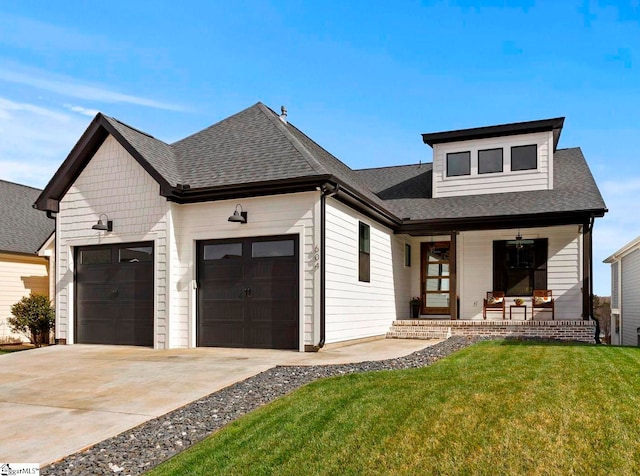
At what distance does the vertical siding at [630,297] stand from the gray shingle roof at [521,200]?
385 centimetres

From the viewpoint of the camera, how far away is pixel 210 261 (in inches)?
492

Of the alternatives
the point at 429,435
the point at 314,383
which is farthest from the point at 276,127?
the point at 429,435

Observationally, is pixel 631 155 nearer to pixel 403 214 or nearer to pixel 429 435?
pixel 403 214

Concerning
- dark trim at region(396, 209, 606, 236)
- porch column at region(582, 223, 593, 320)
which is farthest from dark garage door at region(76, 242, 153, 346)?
porch column at region(582, 223, 593, 320)

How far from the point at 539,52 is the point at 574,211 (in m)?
4.21

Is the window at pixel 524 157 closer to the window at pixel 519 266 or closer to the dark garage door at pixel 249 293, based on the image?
the window at pixel 519 266

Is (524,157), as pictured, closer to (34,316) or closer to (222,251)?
(222,251)

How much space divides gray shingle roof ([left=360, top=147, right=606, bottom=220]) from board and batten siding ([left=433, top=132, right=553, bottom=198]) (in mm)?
269

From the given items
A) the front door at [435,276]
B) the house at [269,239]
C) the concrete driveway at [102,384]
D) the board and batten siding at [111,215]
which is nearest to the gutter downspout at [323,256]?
the house at [269,239]

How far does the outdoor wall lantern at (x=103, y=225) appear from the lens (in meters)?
12.7

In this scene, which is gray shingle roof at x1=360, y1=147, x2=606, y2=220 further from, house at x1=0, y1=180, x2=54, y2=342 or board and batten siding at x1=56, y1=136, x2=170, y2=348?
house at x1=0, y1=180, x2=54, y2=342

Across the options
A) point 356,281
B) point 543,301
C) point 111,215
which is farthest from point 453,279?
point 111,215

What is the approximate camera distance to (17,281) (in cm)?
1723

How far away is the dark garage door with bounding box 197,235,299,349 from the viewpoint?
11680 mm
